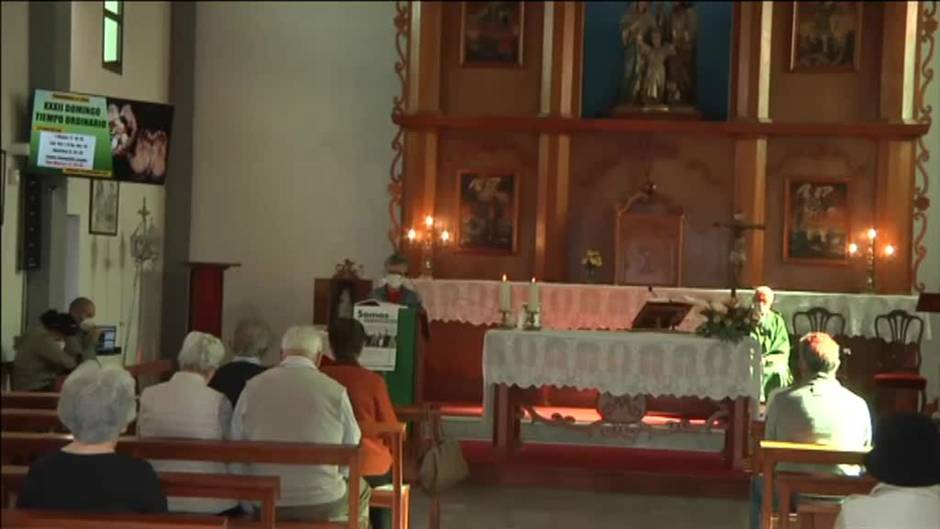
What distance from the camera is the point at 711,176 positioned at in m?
13.1

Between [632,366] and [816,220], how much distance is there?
4728mm

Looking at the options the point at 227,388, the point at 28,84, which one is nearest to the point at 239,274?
the point at 28,84

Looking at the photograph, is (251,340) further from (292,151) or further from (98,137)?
(292,151)

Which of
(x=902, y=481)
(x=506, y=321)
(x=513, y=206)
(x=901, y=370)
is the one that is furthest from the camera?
(x=513, y=206)

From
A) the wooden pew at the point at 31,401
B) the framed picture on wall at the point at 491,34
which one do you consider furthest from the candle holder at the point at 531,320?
the framed picture on wall at the point at 491,34

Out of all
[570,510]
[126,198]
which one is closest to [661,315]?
[570,510]

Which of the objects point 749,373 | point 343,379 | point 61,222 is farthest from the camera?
point 61,222

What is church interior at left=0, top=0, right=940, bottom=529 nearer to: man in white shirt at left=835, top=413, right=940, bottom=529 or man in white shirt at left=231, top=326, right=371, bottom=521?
man in white shirt at left=231, top=326, right=371, bottom=521

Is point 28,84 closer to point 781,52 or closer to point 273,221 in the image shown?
point 273,221

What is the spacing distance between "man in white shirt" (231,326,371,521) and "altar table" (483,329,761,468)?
3857 mm

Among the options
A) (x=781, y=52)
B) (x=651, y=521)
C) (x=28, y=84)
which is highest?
(x=781, y=52)

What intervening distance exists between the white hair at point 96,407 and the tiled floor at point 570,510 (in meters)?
3.59

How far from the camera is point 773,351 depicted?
9828 mm

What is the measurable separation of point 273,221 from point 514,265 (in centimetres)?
266
